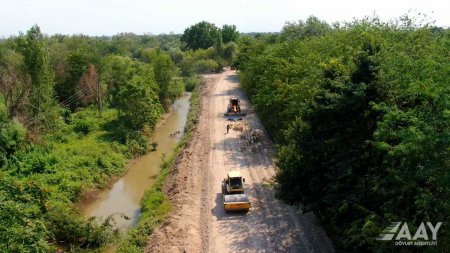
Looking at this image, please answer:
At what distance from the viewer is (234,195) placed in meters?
23.1

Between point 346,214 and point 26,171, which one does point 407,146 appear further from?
point 26,171

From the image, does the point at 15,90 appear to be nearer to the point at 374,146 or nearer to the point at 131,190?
the point at 131,190

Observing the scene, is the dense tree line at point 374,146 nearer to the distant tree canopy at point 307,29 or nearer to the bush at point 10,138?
the bush at point 10,138

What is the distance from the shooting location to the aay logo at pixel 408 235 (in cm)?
1153

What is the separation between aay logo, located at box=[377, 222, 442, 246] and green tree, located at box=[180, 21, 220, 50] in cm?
10270

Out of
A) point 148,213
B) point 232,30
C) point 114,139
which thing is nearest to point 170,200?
point 148,213

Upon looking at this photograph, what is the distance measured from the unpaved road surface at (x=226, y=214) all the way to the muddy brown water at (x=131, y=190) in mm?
3018

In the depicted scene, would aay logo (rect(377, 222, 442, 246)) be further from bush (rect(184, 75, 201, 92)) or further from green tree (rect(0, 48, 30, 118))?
bush (rect(184, 75, 201, 92))

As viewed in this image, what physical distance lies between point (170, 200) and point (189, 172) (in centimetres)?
427

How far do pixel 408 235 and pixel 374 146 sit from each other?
3833 mm

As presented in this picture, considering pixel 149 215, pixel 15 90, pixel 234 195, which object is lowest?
pixel 149 215

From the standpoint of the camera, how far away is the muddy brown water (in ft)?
86.4

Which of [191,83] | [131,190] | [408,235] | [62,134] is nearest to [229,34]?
[191,83]

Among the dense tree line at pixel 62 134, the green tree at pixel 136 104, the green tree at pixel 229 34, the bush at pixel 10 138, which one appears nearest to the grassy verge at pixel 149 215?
the dense tree line at pixel 62 134
